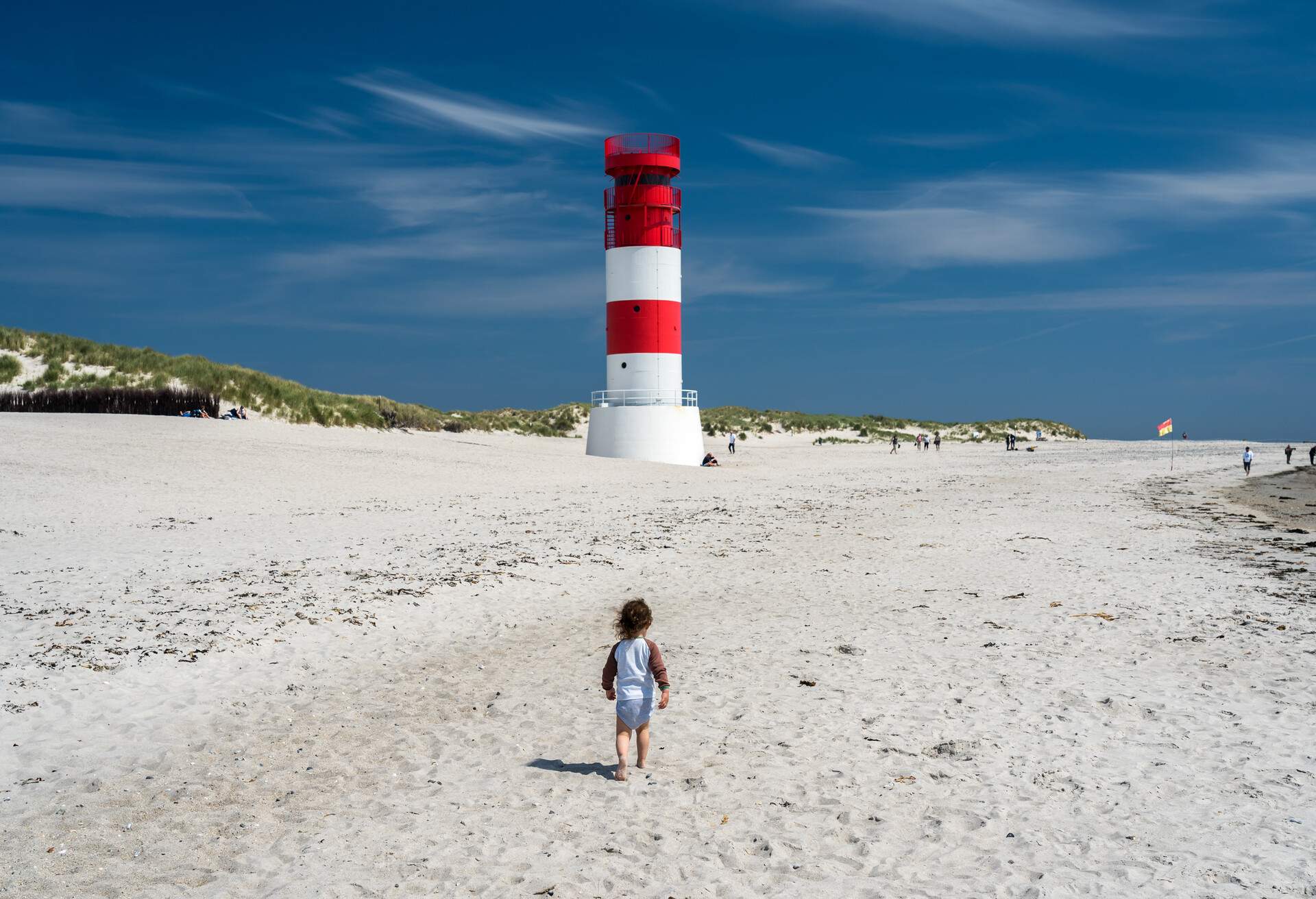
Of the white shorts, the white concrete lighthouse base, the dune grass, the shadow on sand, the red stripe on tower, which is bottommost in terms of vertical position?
the shadow on sand

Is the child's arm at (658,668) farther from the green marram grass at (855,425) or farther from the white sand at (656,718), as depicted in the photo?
the green marram grass at (855,425)

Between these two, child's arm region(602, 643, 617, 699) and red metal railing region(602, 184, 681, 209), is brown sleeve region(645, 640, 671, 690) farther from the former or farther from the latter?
red metal railing region(602, 184, 681, 209)

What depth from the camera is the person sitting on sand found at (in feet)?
21.7

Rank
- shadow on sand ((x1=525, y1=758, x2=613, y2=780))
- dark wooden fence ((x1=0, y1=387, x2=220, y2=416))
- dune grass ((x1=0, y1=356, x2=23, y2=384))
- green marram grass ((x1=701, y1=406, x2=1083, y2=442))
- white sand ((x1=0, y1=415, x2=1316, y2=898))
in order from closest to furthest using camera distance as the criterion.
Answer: white sand ((x1=0, y1=415, x2=1316, y2=898)), shadow on sand ((x1=525, y1=758, x2=613, y2=780)), dark wooden fence ((x1=0, y1=387, x2=220, y2=416)), dune grass ((x1=0, y1=356, x2=23, y2=384)), green marram grass ((x1=701, y1=406, x2=1083, y2=442))

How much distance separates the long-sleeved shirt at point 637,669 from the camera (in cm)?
660

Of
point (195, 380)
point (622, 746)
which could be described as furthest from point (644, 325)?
point (622, 746)

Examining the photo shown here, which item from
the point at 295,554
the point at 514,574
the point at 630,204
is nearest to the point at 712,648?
the point at 514,574

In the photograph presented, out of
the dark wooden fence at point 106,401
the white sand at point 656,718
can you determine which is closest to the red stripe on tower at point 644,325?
the dark wooden fence at point 106,401

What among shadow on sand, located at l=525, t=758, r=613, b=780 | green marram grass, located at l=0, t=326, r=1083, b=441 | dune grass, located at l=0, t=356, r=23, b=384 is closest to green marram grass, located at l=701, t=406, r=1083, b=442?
→ green marram grass, located at l=0, t=326, r=1083, b=441

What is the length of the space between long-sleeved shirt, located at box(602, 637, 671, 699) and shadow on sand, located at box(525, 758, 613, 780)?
53 cm

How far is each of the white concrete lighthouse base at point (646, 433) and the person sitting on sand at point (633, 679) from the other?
27.5m

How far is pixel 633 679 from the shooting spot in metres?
6.62

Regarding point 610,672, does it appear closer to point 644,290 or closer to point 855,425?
point 644,290

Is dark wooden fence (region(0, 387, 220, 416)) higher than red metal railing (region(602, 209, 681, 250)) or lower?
lower
